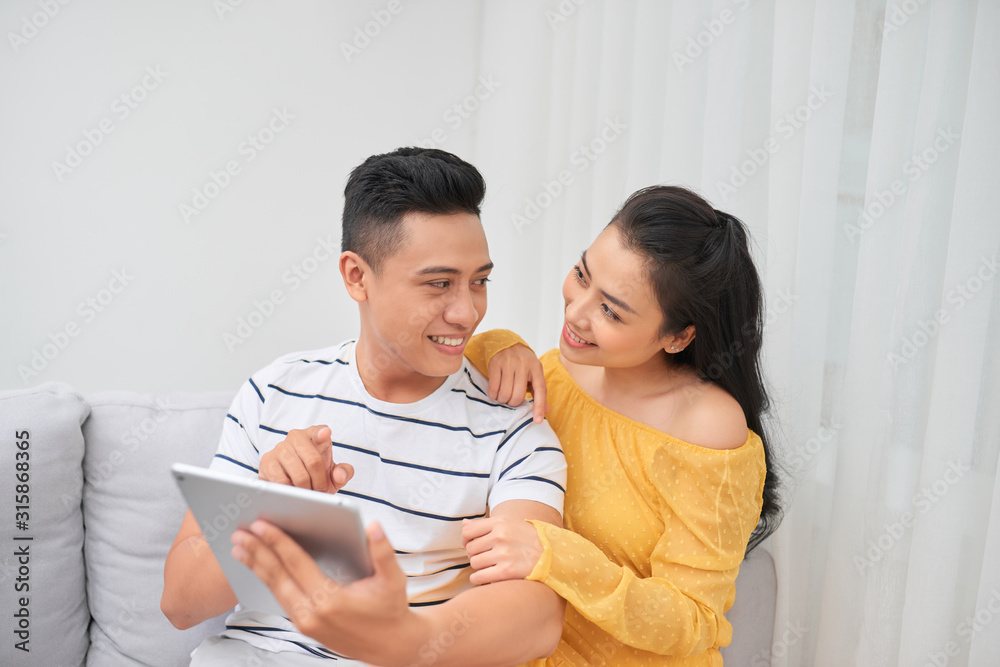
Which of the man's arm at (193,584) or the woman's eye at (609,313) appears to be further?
the woman's eye at (609,313)

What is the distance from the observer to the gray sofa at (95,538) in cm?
139

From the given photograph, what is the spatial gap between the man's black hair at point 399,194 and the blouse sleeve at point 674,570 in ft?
1.76

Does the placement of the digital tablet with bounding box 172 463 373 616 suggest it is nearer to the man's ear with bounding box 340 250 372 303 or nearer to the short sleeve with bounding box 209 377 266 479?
the short sleeve with bounding box 209 377 266 479

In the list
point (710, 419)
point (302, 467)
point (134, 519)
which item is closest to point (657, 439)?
point (710, 419)

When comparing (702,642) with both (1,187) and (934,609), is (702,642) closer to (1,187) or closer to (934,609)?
(934,609)

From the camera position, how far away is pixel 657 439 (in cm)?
123

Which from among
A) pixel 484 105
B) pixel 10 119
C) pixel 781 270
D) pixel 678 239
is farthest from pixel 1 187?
pixel 781 270

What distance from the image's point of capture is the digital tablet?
0.70m

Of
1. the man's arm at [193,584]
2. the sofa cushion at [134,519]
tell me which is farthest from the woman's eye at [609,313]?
the sofa cushion at [134,519]

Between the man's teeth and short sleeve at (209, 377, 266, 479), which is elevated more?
the man's teeth

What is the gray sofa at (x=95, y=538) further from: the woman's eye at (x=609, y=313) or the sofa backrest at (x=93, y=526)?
the woman's eye at (x=609, y=313)

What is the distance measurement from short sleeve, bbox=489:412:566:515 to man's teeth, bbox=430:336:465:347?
0.17 meters

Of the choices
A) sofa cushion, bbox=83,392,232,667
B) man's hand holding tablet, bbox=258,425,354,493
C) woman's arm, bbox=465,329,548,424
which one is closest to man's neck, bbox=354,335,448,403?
woman's arm, bbox=465,329,548,424

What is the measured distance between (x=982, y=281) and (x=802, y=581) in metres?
0.71
